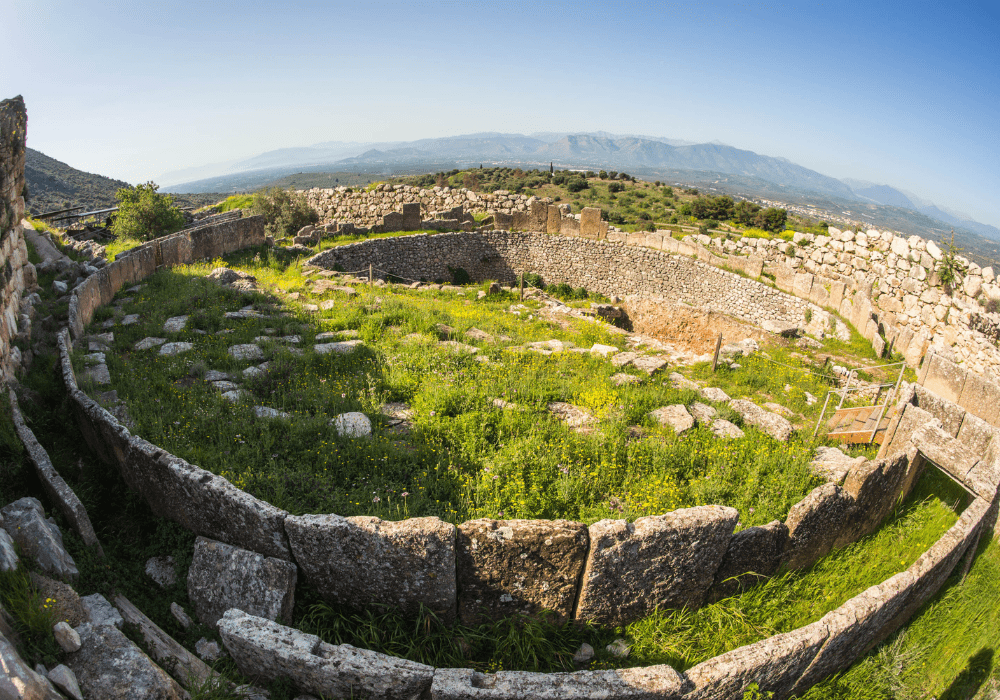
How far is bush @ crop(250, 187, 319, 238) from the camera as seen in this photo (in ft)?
81.0

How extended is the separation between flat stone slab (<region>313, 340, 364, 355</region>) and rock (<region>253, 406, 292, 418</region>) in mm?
2454

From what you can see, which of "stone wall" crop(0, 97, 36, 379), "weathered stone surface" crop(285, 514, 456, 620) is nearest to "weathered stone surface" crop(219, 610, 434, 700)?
"weathered stone surface" crop(285, 514, 456, 620)

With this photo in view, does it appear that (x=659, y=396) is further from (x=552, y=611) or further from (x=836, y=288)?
(x=836, y=288)

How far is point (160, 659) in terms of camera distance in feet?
12.2

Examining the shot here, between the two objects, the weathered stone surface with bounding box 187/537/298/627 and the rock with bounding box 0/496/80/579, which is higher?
the rock with bounding box 0/496/80/579

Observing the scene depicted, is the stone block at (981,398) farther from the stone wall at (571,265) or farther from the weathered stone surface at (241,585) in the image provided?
the weathered stone surface at (241,585)

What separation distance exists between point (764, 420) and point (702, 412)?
1006mm

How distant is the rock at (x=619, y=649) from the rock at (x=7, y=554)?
15.6 feet

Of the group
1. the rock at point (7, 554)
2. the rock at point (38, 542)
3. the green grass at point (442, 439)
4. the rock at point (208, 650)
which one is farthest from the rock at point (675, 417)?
the rock at point (7, 554)

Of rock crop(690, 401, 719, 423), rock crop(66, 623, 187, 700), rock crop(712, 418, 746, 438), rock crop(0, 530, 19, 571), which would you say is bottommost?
rock crop(690, 401, 719, 423)

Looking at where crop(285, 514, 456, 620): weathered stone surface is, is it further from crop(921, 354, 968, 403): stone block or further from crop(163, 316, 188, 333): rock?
crop(921, 354, 968, 403): stone block

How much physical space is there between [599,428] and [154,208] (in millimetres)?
19376

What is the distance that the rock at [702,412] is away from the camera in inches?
336

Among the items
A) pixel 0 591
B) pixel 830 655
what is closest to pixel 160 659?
pixel 0 591
